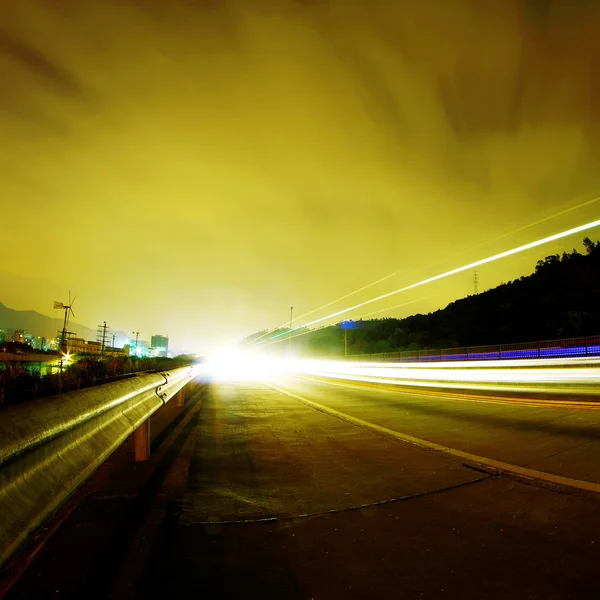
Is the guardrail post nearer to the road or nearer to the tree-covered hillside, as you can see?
the road

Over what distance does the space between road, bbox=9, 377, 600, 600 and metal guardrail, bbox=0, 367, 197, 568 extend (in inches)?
28.8

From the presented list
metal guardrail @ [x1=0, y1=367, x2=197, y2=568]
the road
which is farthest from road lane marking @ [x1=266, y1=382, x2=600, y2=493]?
metal guardrail @ [x1=0, y1=367, x2=197, y2=568]

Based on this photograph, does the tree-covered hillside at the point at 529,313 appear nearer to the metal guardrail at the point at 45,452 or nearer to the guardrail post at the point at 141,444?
the guardrail post at the point at 141,444

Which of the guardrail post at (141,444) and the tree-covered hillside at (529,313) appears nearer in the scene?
the guardrail post at (141,444)

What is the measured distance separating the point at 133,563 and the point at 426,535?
2.31 m

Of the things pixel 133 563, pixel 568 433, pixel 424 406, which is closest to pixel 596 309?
pixel 424 406

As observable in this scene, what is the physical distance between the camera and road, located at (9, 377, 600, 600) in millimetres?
2660

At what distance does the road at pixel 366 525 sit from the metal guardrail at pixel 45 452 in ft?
2.40

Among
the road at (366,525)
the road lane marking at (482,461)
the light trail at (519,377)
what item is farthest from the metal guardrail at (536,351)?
the road at (366,525)

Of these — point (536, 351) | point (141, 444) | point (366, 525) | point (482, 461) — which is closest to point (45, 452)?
point (366, 525)

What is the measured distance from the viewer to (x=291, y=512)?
3910mm

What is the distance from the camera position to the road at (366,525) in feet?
8.73

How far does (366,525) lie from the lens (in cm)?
357

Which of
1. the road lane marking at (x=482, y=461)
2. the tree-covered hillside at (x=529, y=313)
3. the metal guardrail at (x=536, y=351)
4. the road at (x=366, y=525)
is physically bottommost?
the road at (x=366, y=525)
